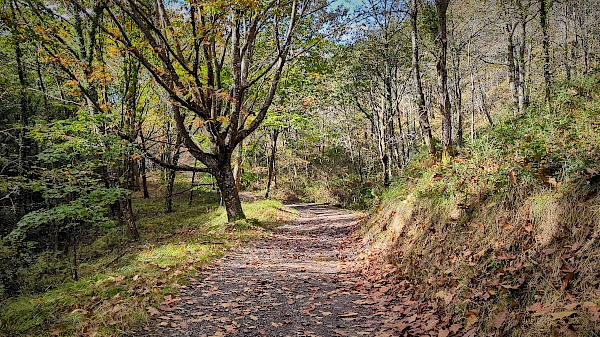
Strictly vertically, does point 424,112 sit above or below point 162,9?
below

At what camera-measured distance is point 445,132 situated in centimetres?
772

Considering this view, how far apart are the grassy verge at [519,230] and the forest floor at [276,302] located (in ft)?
2.74

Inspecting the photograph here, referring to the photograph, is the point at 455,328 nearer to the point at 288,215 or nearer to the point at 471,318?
the point at 471,318

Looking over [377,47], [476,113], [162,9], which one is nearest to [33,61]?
[162,9]

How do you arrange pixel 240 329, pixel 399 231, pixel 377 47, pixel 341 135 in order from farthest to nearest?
pixel 341 135, pixel 377 47, pixel 399 231, pixel 240 329

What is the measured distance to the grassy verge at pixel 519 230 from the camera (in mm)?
3174

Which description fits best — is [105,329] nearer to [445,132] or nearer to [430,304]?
[430,304]

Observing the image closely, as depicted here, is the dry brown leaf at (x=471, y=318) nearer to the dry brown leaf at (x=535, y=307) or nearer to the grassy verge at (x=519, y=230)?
the grassy verge at (x=519, y=230)

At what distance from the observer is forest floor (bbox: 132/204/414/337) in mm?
4156

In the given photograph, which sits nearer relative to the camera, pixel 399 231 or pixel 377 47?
pixel 399 231

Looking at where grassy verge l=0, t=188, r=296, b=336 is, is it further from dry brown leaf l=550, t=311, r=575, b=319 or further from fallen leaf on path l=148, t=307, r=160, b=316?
dry brown leaf l=550, t=311, r=575, b=319

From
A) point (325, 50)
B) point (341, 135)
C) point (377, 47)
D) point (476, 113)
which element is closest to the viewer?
point (325, 50)

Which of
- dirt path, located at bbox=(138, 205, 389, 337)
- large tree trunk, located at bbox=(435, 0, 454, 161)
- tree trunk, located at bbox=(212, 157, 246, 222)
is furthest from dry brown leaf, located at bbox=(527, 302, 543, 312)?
tree trunk, located at bbox=(212, 157, 246, 222)

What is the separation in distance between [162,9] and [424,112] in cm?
761
